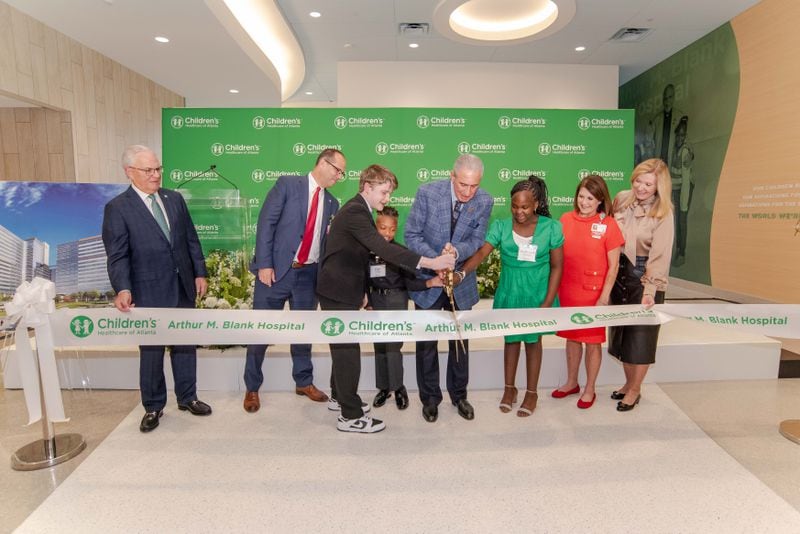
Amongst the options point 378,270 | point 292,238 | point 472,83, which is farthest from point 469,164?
point 472,83

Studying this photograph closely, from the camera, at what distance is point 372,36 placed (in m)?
7.25

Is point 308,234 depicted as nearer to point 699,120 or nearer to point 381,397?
point 381,397

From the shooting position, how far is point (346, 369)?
2.59 meters

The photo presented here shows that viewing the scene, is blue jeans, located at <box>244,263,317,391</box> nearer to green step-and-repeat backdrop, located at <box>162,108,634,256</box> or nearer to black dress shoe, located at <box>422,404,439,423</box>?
black dress shoe, located at <box>422,404,439,423</box>

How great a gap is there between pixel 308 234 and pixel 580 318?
1612 mm

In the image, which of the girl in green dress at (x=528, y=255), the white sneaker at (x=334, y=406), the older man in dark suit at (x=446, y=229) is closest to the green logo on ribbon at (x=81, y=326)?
the white sneaker at (x=334, y=406)

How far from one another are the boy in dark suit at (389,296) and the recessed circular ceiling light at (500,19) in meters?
3.79

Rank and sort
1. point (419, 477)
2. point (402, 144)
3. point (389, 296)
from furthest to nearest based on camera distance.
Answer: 1. point (402, 144)
2. point (389, 296)
3. point (419, 477)

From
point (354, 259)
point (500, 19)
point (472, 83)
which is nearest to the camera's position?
point (354, 259)

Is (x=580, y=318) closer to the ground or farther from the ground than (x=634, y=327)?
farther from the ground

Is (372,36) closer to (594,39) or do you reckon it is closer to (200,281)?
(594,39)

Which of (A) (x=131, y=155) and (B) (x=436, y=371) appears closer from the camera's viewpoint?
(A) (x=131, y=155)

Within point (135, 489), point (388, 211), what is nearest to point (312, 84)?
point (388, 211)

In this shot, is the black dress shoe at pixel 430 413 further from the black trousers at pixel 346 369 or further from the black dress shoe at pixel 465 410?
the black trousers at pixel 346 369
